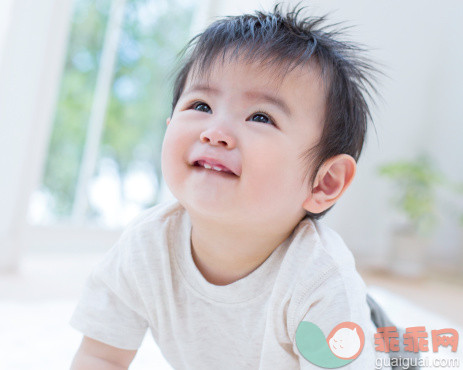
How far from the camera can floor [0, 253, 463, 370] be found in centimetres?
120

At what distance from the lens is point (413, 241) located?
2.66 metres

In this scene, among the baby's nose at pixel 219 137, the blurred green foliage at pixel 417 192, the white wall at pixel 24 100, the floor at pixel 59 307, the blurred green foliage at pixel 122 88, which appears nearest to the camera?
the baby's nose at pixel 219 137

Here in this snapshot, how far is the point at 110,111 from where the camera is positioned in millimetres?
2545

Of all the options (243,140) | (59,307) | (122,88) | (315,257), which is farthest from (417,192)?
(243,140)

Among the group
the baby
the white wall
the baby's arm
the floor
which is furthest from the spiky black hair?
the white wall

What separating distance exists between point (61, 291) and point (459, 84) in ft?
8.35

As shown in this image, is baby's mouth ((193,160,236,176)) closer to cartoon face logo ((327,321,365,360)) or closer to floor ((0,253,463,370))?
cartoon face logo ((327,321,365,360))

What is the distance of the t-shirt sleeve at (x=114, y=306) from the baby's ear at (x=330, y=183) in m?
0.34

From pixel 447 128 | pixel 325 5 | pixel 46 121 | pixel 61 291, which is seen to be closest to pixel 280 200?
pixel 61 291

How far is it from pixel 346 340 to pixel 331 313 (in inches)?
1.7

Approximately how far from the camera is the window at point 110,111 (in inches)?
96.4

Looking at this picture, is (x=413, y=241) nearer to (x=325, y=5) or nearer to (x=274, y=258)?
(x=325, y=5)
